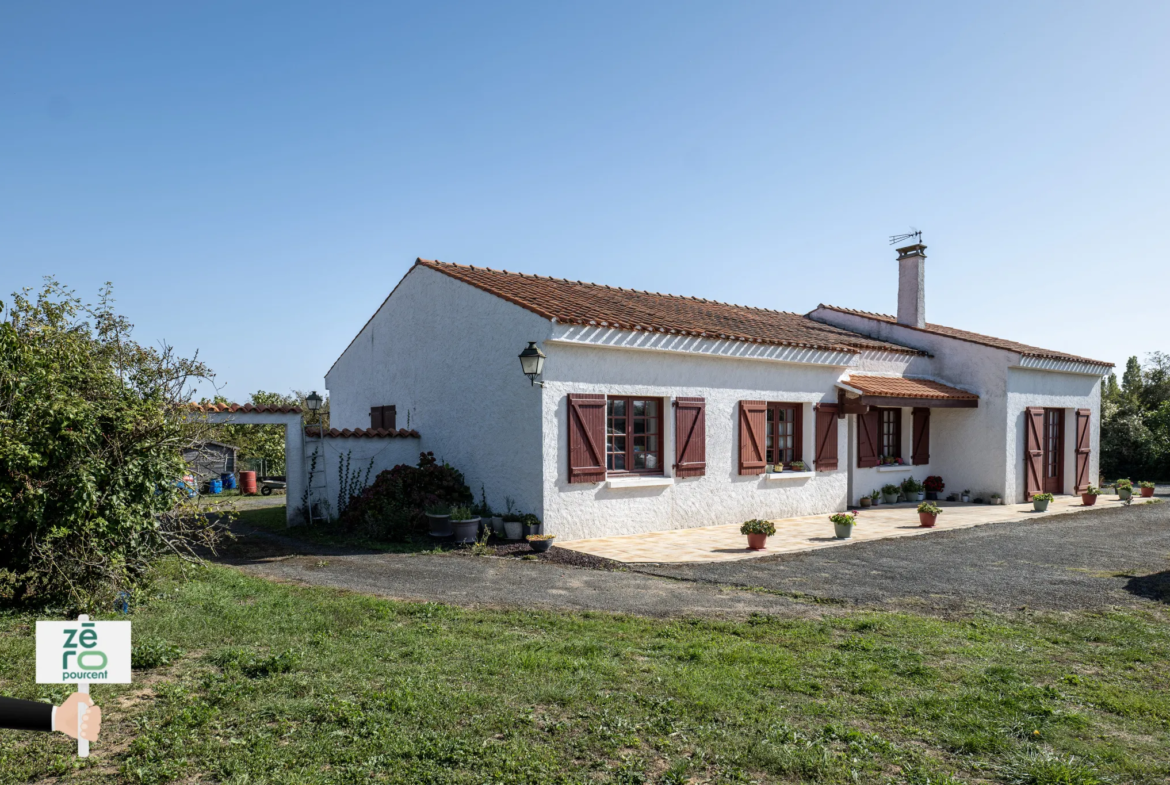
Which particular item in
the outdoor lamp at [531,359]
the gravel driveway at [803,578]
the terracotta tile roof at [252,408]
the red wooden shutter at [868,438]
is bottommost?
the gravel driveway at [803,578]

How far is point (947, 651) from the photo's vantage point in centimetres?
556

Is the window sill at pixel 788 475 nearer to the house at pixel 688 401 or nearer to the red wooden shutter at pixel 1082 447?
the house at pixel 688 401


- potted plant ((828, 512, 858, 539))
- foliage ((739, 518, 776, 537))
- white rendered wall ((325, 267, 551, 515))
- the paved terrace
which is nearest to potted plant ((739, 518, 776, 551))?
Answer: foliage ((739, 518, 776, 537))

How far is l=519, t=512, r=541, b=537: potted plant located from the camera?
1114 centimetres

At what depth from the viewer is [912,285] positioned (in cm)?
1925

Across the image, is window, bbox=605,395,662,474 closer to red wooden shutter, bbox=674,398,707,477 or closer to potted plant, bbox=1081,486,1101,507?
red wooden shutter, bbox=674,398,707,477

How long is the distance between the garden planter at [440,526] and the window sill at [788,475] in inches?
239

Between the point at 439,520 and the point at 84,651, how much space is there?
9455 mm

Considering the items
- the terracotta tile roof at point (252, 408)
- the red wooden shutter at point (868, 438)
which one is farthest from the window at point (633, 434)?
the red wooden shutter at point (868, 438)

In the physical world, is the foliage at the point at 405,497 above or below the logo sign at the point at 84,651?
below

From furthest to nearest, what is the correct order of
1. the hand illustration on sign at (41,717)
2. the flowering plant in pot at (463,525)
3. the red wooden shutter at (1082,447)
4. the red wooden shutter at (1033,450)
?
the red wooden shutter at (1082,447)
the red wooden shutter at (1033,450)
the flowering plant in pot at (463,525)
the hand illustration on sign at (41,717)

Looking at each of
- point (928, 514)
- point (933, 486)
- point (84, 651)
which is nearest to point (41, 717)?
point (84, 651)

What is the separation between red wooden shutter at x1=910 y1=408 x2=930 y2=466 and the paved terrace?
4.87 feet

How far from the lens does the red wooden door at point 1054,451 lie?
731 inches
